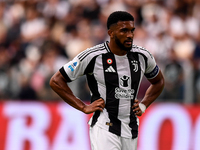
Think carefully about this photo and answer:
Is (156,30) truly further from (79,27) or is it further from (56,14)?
(56,14)

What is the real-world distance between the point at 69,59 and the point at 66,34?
1.14 metres

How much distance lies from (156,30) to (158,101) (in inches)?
106

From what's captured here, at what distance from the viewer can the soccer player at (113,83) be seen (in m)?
4.46

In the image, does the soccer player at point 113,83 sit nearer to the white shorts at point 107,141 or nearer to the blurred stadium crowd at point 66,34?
the white shorts at point 107,141

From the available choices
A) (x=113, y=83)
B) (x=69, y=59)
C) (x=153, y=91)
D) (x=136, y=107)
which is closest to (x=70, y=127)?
(x=69, y=59)

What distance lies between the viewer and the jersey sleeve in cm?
460

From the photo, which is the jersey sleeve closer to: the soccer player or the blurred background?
the soccer player

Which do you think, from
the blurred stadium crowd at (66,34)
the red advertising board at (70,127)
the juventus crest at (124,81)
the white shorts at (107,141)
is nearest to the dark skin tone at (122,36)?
the juventus crest at (124,81)

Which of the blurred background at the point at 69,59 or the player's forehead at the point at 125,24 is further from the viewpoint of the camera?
the blurred background at the point at 69,59

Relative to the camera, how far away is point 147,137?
7.77 metres

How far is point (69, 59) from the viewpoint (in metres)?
→ 9.52

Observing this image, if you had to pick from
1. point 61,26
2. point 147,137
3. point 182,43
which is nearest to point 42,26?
point 61,26

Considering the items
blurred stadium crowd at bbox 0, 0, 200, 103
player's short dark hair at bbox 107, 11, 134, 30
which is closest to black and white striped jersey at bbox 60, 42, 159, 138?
player's short dark hair at bbox 107, 11, 134, 30

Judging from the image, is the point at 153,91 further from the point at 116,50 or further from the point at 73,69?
the point at 73,69
